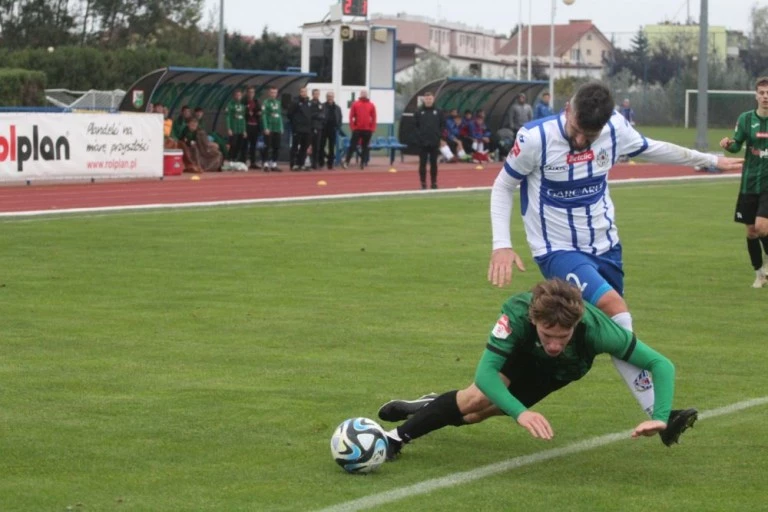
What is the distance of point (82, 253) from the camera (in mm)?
16359

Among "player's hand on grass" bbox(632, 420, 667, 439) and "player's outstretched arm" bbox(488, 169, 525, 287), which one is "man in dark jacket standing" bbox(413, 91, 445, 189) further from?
"player's hand on grass" bbox(632, 420, 667, 439)

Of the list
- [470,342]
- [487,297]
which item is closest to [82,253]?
[487,297]

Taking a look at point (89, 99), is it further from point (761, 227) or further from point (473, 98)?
point (761, 227)

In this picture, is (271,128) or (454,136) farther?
(454,136)

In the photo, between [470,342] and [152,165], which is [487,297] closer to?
[470,342]

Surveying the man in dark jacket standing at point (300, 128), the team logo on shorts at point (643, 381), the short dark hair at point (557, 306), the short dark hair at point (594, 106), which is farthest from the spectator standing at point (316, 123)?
the short dark hair at point (557, 306)

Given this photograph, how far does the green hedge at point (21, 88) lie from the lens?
145ft

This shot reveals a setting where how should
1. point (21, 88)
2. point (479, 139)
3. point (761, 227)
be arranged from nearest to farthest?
point (761, 227), point (479, 139), point (21, 88)

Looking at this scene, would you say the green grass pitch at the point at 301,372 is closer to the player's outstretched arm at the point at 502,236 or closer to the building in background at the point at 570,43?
the player's outstretched arm at the point at 502,236

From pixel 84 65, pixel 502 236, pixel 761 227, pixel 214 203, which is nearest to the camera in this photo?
pixel 502 236

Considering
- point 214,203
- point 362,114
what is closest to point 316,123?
point 362,114

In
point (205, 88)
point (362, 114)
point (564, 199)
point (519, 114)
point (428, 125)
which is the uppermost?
point (205, 88)

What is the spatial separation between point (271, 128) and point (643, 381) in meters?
26.9

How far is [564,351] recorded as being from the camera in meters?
6.52
